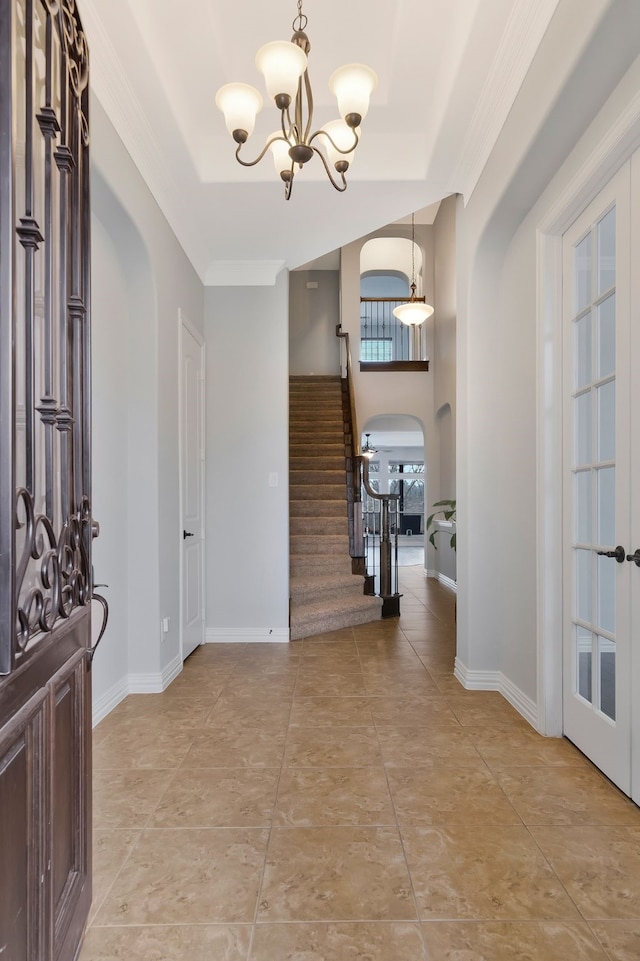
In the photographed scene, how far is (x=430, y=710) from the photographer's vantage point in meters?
2.99

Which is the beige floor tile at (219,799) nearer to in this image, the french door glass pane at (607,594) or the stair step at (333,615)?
the french door glass pane at (607,594)

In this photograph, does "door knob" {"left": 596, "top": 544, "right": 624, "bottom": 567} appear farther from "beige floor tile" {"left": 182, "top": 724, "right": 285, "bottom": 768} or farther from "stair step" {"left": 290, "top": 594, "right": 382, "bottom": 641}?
"stair step" {"left": 290, "top": 594, "right": 382, "bottom": 641}

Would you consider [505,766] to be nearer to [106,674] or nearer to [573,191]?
[106,674]

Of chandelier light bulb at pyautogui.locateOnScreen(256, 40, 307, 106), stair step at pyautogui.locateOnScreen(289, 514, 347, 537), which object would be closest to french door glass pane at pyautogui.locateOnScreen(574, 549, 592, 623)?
chandelier light bulb at pyautogui.locateOnScreen(256, 40, 307, 106)

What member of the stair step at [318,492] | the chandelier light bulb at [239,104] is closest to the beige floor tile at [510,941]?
the chandelier light bulb at [239,104]

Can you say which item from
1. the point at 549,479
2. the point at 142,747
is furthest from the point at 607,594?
the point at 142,747

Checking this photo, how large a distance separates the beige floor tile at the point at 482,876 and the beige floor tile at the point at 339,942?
0.11 metres

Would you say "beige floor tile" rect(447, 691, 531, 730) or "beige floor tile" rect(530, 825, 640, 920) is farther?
"beige floor tile" rect(447, 691, 531, 730)

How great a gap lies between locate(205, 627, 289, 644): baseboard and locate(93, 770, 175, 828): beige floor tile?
2.07m

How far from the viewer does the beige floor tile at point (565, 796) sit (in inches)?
77.9

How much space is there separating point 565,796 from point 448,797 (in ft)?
1.49

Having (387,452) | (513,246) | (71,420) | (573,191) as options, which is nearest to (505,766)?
(71,420)

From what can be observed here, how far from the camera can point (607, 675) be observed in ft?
7.27

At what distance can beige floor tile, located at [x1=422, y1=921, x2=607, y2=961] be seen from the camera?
139 centimetres
